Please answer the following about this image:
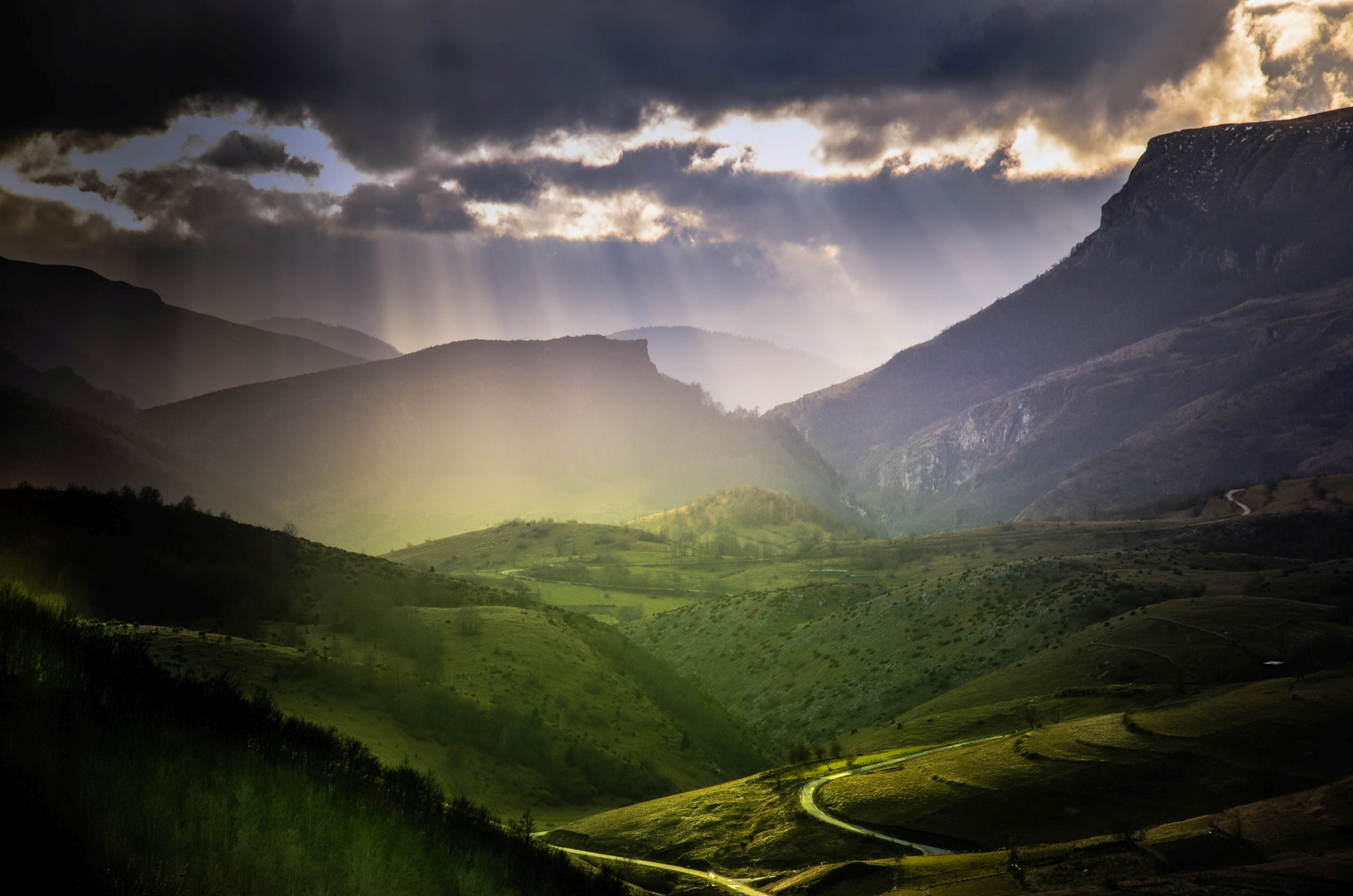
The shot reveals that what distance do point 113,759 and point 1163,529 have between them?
492 ft

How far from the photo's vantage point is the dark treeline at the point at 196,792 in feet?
26.3

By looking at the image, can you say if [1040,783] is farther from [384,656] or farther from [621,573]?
[621,573]

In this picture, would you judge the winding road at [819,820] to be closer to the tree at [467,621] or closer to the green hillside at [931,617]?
the tree at [467,621]

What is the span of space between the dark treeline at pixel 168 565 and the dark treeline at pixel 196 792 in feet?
67.6

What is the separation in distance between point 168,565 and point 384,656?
36.7 feet


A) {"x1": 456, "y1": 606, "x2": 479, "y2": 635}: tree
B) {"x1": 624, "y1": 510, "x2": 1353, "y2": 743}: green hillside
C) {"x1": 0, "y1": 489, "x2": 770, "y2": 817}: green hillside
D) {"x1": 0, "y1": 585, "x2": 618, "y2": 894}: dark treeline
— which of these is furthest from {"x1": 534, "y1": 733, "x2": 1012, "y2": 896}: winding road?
{"x1": 624, "y1": 510, "x2": 1353, "y2": 743}: green hillside

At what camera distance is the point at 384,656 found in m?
38.5

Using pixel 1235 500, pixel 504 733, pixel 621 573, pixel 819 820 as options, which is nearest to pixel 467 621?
pixel 504 733

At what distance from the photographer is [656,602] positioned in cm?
13975

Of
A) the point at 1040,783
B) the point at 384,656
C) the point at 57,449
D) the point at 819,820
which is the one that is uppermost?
the point at 57,449

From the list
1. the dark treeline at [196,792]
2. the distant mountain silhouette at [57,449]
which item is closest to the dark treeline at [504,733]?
the dark treeline at [196,792]

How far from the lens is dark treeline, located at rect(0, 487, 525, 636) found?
33.8 metres

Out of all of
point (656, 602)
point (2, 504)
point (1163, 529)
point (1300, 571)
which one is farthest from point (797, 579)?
point (2, 504)

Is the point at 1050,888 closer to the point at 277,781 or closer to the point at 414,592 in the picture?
the point at 277,781
